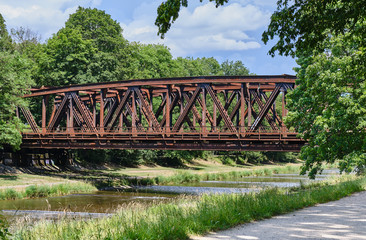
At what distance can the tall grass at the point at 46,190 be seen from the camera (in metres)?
29.9

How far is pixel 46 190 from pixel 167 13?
2436 cm

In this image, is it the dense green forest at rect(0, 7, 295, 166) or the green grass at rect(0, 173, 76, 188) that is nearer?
the green grass at rect(0, 173, 76, 188)

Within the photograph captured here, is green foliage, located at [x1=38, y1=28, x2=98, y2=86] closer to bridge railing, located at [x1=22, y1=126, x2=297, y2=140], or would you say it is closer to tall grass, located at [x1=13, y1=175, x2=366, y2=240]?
bridge railing, located at [x1=22, y1=126, x2=297, y2=140]

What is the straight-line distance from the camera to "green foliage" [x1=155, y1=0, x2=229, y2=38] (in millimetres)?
10767

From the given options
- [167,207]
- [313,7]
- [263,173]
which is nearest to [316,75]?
[313,7]

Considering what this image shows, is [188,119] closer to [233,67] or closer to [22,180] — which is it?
[22,180]

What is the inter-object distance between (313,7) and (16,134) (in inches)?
1195

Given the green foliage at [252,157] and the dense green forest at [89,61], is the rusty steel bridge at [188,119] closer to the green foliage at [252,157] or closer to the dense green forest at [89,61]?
the dense green forest at [89,61]

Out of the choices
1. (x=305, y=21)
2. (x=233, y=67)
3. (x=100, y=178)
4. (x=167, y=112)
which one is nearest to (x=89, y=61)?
(x=100, y=178)

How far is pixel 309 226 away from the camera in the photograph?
11.0 m

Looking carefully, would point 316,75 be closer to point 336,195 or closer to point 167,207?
point 336,195

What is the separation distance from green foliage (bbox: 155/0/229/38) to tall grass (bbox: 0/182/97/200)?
882 inches

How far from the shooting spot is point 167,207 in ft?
47.0

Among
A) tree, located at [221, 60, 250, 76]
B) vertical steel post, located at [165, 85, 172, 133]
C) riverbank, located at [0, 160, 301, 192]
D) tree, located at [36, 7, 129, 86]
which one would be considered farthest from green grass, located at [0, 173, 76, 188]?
tree, located at [221, 60, 250, 76]
